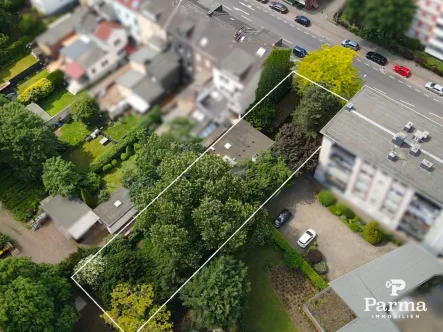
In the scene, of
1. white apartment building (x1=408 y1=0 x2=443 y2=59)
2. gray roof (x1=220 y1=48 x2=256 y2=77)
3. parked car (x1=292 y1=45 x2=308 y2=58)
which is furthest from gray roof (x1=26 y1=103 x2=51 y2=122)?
gray roof (x1=220 y1=48 x2=256 y2=77)

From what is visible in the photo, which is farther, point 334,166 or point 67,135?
point 67,135

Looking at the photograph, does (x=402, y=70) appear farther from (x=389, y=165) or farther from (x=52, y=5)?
(x=52, y=5)

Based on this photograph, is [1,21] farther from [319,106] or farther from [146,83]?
[319,106]

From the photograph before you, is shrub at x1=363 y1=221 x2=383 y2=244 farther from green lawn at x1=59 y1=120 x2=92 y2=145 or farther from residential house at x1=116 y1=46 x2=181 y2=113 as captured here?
green lawn at x1=59 y1=120 x2=92 y2=145

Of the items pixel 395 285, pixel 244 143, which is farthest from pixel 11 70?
pixel 395 285

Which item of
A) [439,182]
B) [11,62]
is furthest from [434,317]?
[11,62]

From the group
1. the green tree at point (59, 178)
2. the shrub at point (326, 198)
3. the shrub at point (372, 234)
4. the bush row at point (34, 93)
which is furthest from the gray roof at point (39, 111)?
the shrub at point (372, 234)
